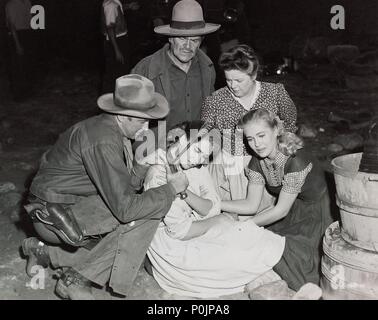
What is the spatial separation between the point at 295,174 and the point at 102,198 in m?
1.45

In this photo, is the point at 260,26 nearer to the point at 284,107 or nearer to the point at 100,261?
the point at 284,107

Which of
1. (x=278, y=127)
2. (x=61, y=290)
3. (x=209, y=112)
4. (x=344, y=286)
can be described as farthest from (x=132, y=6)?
(x=344, y=286)

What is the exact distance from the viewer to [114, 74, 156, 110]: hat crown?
347cm

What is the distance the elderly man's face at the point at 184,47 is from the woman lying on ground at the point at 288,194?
1.19 meters

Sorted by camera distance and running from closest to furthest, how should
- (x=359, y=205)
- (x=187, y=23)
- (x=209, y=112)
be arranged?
(x=359, y=205)
(x=209, y=112)
(x=187, y=23)

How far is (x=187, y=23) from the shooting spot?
465 cm

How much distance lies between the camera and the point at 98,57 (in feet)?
49.0

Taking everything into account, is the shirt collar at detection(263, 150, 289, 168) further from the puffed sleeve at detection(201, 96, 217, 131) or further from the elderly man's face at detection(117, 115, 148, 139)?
the elderly man's face at detection(117, 115, 148, 139)

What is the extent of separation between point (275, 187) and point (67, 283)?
1.76 metres

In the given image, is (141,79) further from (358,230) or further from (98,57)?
(98,57)

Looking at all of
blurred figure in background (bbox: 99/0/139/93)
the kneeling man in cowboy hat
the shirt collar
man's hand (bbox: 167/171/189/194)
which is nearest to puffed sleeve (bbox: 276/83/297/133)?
the shirt collar

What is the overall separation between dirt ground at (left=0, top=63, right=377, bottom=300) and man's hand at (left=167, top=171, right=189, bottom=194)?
35.3 inches

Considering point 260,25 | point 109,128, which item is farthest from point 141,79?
point 260,25

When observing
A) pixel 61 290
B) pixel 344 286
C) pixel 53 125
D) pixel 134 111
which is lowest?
pixel 53 125
